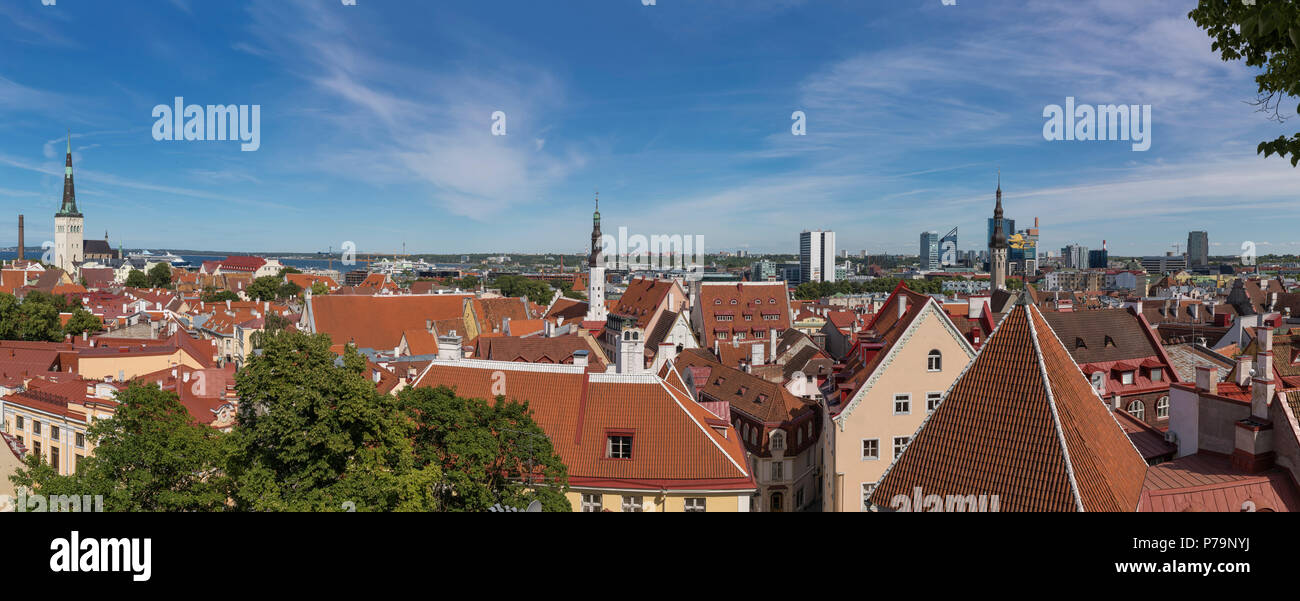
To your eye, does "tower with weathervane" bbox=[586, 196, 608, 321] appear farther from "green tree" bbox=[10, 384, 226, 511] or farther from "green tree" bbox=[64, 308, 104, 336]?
"green tree" bbox=[10, 384, 226, 511]

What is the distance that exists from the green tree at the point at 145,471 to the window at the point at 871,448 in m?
15.0

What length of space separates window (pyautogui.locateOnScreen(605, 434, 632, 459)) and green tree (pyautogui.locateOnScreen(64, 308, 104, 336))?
5597 cm

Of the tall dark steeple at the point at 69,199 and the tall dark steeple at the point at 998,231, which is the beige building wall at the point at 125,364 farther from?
the tall dark steeple at the point at 998,231

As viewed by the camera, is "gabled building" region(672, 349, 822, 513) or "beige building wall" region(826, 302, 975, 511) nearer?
"beige building wall" region(826, 302, 975, 511)

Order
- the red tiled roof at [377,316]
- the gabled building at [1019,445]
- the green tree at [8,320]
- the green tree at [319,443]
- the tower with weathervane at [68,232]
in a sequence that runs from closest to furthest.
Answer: the gabled building at [1019,445] < the green tree at [319,443] < the red tiled roof at [377,316] < the green tree at [8,320] < the tower with weathervane at [68,232]

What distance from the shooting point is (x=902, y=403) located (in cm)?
2039

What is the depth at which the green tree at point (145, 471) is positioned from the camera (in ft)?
44.8

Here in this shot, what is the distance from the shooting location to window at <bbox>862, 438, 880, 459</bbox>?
66.3ft

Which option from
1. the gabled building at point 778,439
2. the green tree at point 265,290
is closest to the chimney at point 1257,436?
the gabled building at point 778,439

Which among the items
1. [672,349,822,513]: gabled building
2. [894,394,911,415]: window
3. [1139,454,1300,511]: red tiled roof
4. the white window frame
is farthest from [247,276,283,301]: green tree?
[1139,454,1300,511]: red tiled roof
